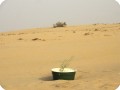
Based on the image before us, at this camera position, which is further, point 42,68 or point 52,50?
point 52,50

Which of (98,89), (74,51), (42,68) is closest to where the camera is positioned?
(98,89)

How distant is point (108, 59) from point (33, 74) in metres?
2.49

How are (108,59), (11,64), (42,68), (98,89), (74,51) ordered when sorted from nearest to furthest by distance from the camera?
(98,89) → (42,68) → (11,64) → (108,59) → (74,51)

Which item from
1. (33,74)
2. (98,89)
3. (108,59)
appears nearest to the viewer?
(98,89)

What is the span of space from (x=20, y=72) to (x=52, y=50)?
3468 mm

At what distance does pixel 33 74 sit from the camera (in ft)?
21.3

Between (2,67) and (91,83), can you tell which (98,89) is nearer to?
(91,83)

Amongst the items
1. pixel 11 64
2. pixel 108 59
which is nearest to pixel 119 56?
pixel 108 59

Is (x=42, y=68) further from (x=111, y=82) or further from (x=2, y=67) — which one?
(x=111, y=82)

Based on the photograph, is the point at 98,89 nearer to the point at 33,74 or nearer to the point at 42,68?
the point at 33,74

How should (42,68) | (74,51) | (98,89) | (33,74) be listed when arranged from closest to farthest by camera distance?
(98,89) < (33,74) < (42,68) < (74,51)

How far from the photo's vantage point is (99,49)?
10125mm

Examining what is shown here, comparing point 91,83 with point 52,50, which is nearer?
point 91,83

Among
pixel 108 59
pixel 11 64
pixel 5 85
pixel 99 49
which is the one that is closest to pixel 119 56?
pixel 108 59
